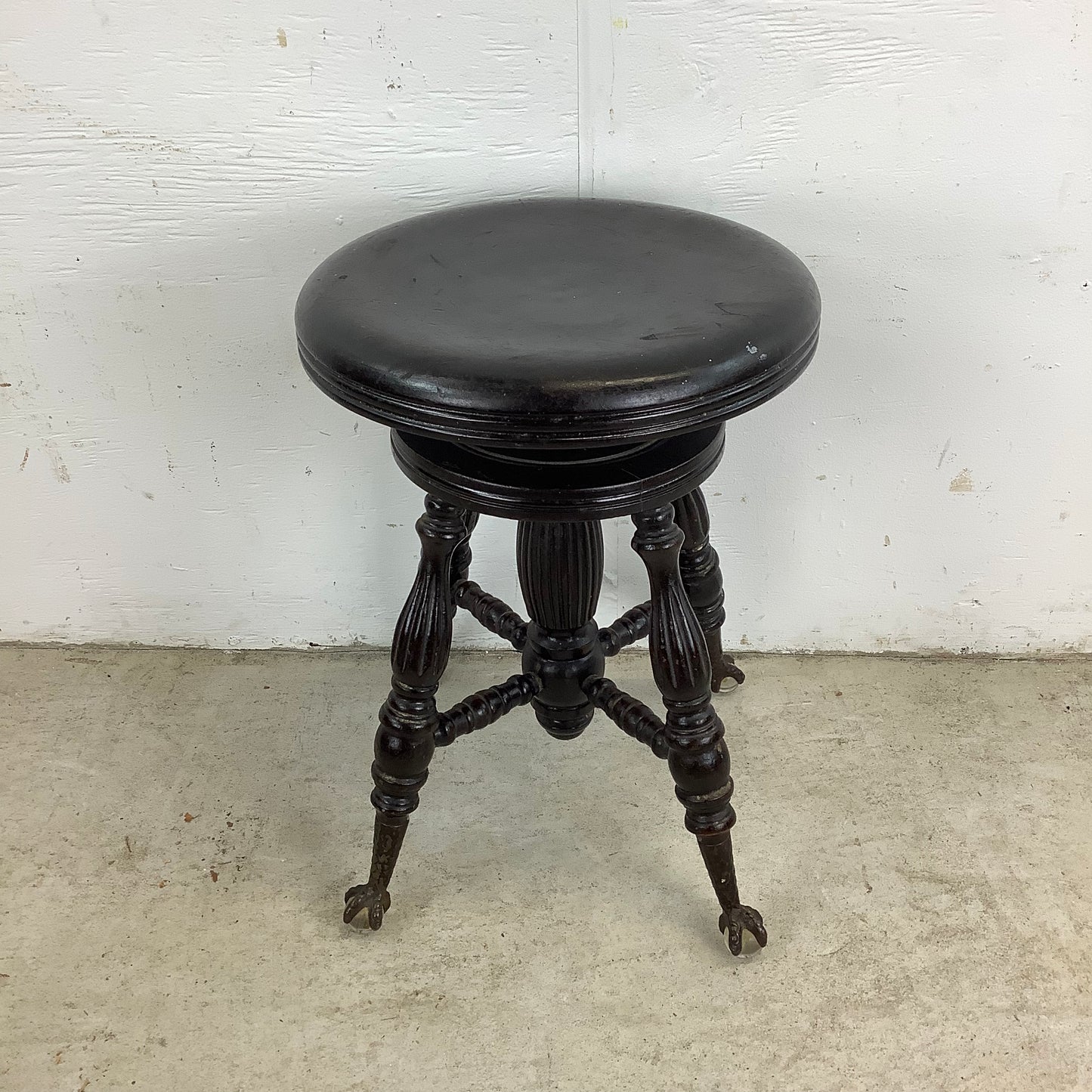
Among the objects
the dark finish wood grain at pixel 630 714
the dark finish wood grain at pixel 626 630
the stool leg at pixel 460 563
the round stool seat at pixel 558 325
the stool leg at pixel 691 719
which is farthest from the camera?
the stool leg at pixel 460 563

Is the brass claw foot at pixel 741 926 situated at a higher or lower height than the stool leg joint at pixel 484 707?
lower

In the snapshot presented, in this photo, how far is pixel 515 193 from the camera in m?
1.47

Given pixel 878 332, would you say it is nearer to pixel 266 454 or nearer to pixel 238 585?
pixel 266 454

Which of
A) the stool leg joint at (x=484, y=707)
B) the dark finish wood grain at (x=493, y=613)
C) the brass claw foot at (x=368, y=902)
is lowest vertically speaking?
the brass claw foot at (x=368, y=902)

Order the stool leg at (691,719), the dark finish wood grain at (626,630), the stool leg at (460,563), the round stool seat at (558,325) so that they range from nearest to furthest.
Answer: the round stool seat at (558,325)
the stool leg at (691,719)
the dark finish wood grain at (626,630)
the stool leg at (460,563)

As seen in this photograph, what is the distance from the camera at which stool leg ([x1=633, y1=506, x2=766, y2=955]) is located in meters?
1.22

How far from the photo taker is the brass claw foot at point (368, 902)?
4.59ft

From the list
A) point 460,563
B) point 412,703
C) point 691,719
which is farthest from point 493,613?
point 691,719

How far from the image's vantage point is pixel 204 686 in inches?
71.6

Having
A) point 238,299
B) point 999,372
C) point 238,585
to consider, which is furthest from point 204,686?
point 999,372

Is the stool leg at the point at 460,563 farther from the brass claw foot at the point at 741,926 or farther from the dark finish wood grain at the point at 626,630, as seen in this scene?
the brass claw foot at the point at 741,926

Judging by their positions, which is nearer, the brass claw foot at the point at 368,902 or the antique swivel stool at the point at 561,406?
the antique swivel stool at the point at 561,406

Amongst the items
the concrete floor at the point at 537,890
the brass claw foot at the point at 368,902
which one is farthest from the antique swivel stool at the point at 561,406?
the concrete floor at the point at 537,890

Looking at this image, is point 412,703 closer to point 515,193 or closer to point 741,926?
point 741,926
